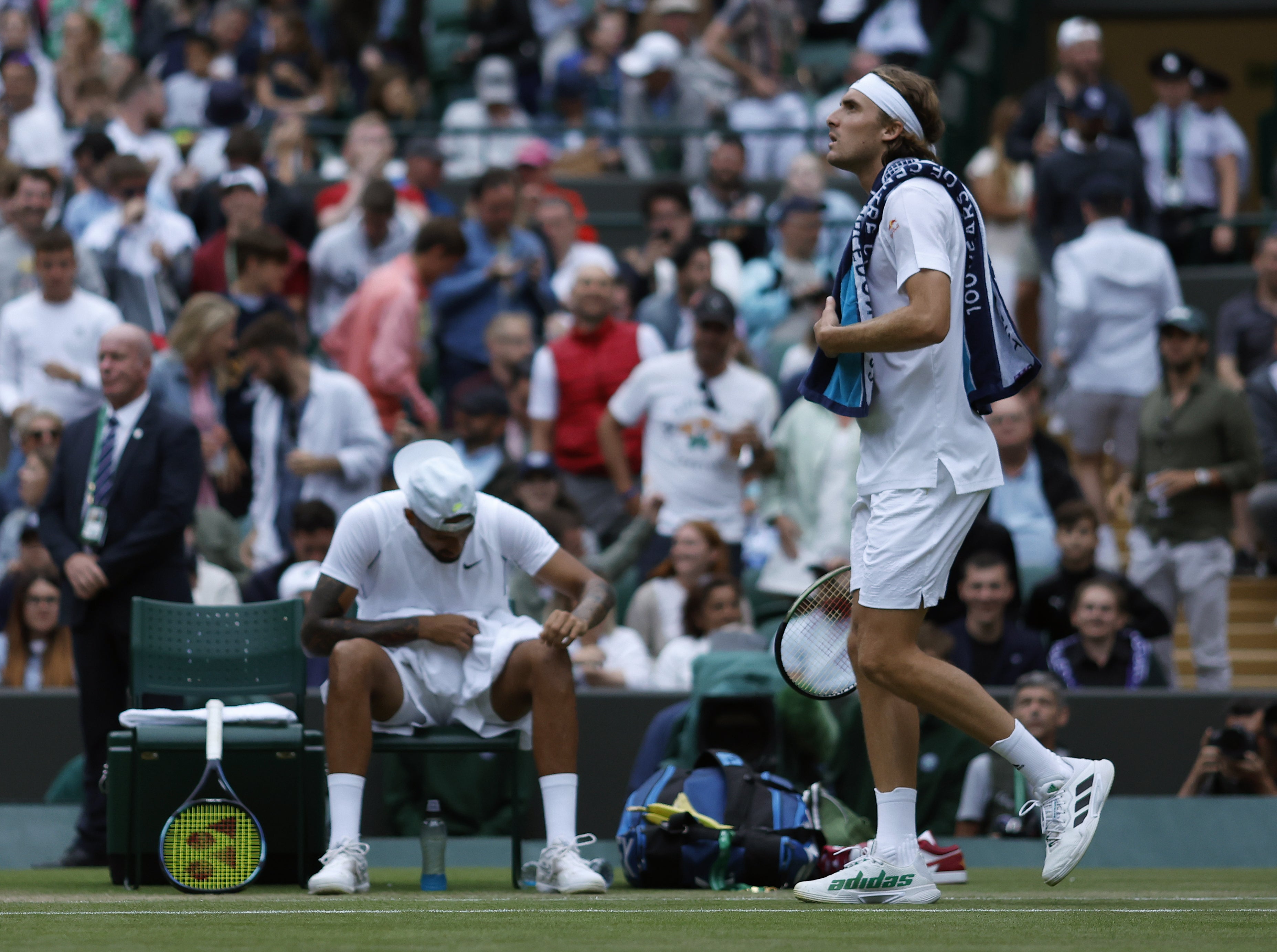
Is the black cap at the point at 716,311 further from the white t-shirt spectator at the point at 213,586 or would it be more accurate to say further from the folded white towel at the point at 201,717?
the folded white towel at the point at 201,717

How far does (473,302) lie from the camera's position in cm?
→ 1241

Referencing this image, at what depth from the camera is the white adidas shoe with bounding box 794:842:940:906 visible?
6.04m

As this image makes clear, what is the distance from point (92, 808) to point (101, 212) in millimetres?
5654

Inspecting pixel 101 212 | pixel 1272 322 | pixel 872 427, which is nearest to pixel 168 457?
pixel 872 427

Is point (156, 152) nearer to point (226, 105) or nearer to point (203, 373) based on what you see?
point (226, 105)

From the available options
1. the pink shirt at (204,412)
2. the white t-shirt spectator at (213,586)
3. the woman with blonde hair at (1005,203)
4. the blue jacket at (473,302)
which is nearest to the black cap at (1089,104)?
the woman with blonde hair at (1005,203)

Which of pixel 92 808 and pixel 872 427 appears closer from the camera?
pixel 872 427

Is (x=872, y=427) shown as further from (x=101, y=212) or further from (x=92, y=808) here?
(x=101, y=212)

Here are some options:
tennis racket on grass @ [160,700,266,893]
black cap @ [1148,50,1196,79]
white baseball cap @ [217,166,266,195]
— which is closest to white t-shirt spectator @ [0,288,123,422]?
white baseball cap @ [217,166,266,195]

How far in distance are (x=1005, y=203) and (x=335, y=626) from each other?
325 inches

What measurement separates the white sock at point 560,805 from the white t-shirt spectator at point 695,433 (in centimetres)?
383

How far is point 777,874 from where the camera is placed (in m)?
7.18

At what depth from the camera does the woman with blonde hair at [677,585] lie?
10.3 meters

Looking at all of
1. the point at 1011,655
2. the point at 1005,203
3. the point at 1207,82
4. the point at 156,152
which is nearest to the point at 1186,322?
the point at 1011,655
